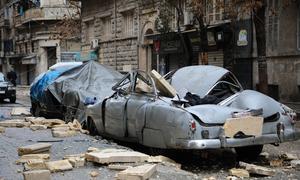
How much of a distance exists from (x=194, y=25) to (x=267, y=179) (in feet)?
56.7

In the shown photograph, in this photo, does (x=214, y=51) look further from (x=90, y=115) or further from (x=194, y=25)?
(x=90, y=115)

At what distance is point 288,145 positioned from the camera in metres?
11.8

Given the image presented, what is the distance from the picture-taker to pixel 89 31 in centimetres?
3900

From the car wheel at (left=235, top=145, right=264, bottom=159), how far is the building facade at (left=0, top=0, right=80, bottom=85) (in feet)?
117

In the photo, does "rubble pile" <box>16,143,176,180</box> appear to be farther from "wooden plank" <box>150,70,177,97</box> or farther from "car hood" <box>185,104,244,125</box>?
"wooden plank" <box>150,70,177,97</box>

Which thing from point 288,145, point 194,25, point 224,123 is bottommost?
point 288,145

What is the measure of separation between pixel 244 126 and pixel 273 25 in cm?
1247

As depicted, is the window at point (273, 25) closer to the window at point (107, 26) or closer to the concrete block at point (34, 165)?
the concrete block at point (34, 165)

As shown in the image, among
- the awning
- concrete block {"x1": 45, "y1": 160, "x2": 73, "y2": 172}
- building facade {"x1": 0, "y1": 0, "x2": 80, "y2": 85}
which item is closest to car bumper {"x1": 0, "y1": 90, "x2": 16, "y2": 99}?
building facade {"x1": 0, "y1": 0, "x2": 80, "y2": 85}

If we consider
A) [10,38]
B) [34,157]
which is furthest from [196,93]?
[10,38]

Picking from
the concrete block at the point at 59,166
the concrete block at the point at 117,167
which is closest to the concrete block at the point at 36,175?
the concrete block at the point at 59,166

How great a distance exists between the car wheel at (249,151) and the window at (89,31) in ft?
95.7

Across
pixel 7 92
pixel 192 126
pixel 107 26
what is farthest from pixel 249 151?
pixel 107 26

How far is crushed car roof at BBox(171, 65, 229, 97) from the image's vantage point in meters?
9.50
